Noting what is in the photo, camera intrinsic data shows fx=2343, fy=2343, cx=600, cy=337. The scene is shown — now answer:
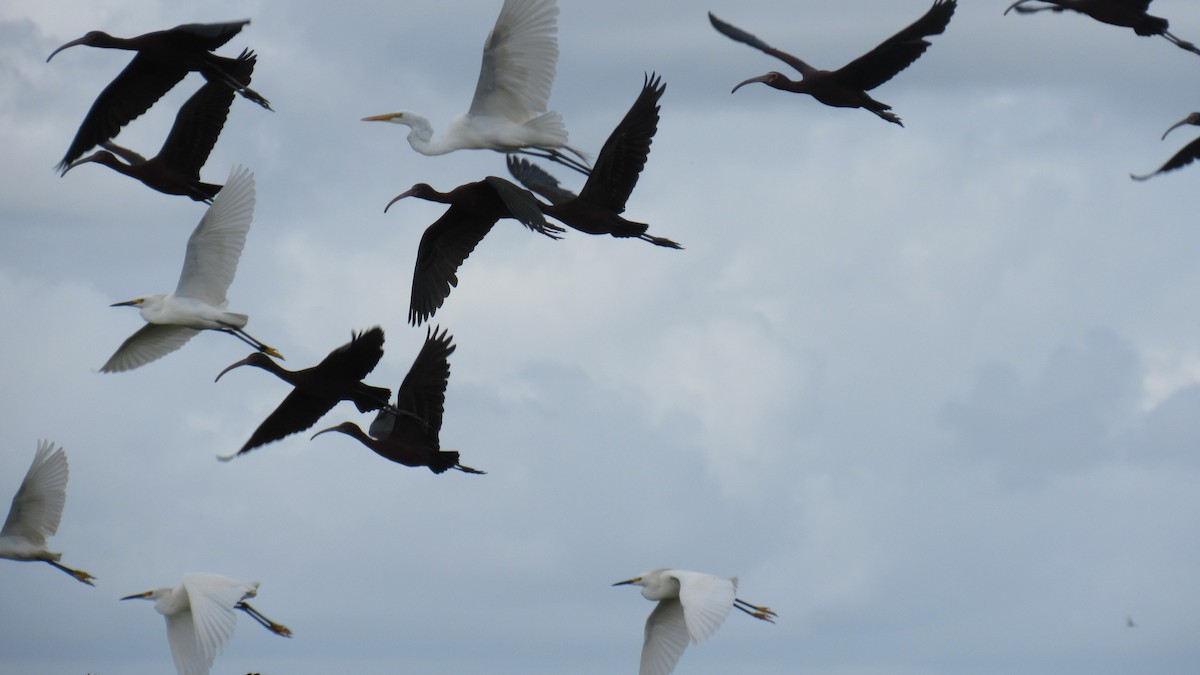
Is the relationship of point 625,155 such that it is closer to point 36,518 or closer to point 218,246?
point 218,246

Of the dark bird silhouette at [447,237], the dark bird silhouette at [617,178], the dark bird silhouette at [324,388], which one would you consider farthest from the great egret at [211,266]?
the dark bird silhouette at [617,178]

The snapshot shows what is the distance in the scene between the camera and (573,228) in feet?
71.7

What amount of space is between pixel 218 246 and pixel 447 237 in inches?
109

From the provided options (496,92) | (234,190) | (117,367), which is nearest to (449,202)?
(496,92)

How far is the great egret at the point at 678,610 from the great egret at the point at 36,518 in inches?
297

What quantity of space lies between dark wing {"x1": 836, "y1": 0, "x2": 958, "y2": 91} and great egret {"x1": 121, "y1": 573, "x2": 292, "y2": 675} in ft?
25.4

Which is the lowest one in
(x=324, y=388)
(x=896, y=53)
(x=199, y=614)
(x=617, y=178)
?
(x=199, y=614)

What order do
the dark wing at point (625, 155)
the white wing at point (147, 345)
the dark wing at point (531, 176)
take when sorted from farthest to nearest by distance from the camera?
the white wing at point (147, 345), the dark wing at point (531, 176), the dark wing at point (625, 155)

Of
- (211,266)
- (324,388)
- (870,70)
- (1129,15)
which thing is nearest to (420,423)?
(324,388)

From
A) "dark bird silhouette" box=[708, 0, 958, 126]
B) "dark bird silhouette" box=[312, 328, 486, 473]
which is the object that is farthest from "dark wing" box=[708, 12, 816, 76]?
"dark bird silhouette" box=[312, 328, 486, 473]

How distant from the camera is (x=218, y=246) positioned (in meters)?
25.1

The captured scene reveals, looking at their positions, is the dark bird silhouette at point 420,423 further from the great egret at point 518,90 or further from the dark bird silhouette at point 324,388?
the great egret at point 518,90

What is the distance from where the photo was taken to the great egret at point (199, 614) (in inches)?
874

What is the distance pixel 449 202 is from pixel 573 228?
232 centimetres
